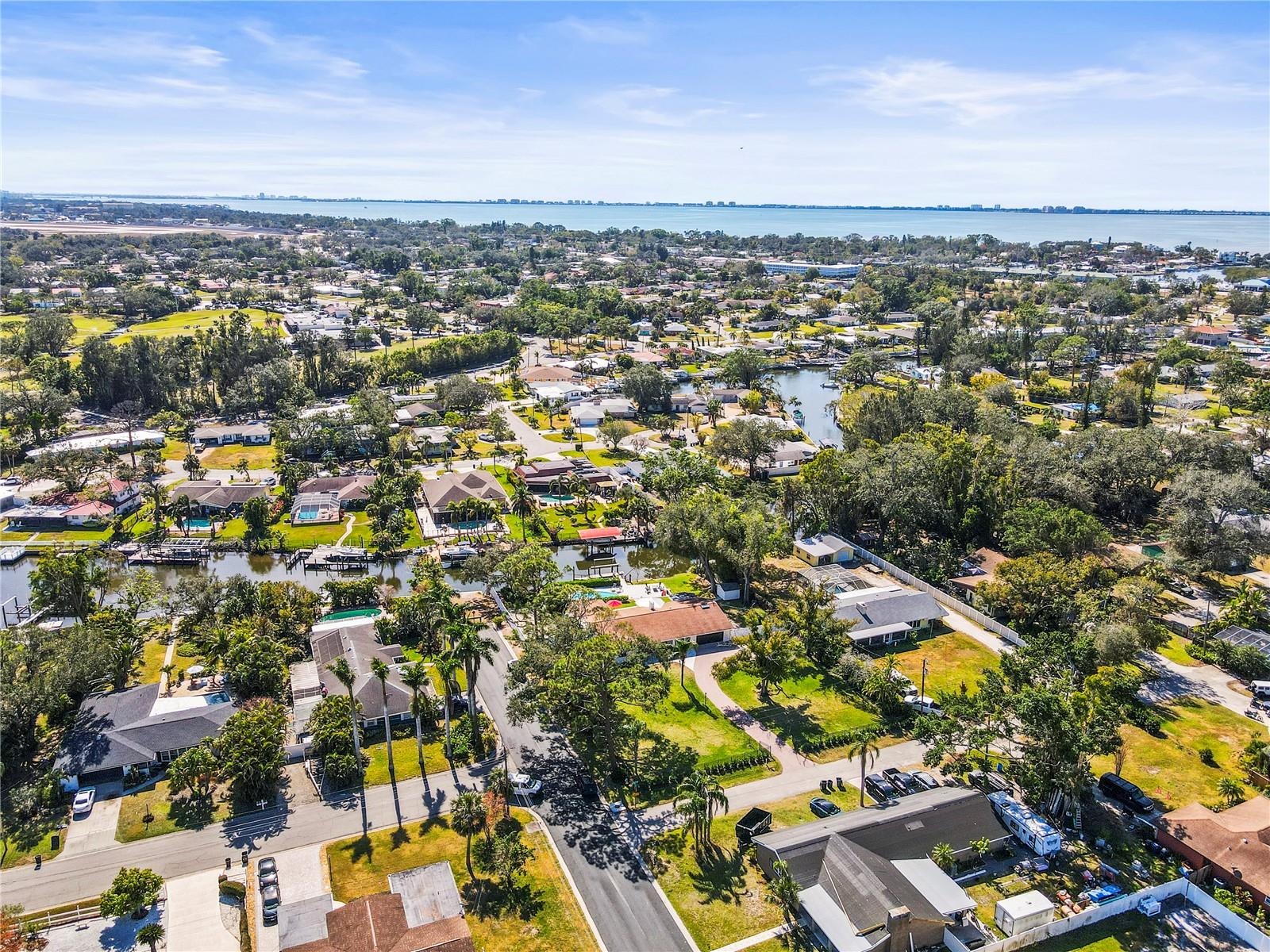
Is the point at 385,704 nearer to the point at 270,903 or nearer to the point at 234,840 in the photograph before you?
the point at 234,840

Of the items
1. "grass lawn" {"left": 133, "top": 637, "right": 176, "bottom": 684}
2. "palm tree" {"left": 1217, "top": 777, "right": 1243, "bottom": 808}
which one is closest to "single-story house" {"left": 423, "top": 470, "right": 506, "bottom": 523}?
"grass lawn" {"left": 133, "top": 637, "right": 176, "bottom": 684}

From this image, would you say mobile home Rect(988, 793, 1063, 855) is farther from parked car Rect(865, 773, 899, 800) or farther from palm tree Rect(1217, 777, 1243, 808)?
palm tree Rect(1217, 777, 1243, 808)

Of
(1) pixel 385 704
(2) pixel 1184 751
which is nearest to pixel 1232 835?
(2) pixel 1184 751

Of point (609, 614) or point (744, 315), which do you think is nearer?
point (609, 614)

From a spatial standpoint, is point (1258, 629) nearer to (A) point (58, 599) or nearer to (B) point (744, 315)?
(A) point (58, 599)

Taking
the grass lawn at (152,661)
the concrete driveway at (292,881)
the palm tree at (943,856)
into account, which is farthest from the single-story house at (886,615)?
the grass lawn at (152,661)

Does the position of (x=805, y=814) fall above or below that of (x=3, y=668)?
below

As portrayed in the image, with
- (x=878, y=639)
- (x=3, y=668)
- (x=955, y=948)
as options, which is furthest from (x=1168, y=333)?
(x=3, y=668)

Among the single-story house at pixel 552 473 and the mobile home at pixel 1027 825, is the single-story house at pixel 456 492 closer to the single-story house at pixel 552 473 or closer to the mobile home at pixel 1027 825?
the single-story house at pixel 552 473
